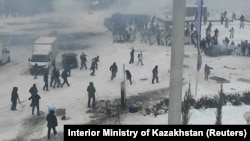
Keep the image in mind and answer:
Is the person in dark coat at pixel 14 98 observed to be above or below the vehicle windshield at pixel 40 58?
below

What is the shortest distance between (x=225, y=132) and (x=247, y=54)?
933 inches

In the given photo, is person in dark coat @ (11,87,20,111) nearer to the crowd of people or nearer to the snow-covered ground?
the crowd of people

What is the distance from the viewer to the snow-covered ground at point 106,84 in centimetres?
1914

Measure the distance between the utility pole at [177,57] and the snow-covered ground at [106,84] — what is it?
28.7ft

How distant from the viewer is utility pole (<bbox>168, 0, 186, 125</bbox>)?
954 cm

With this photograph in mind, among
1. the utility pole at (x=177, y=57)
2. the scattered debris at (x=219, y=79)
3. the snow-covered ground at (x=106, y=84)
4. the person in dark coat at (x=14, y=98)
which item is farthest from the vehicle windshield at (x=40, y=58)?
the utility pole at (x=177, y=57)

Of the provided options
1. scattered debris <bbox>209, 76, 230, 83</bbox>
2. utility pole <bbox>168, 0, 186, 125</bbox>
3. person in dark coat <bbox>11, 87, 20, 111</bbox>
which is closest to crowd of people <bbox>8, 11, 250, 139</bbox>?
person in dark coat <bbox>11, 87, 20, 111</bbox>

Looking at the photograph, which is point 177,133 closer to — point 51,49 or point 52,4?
point 51,49

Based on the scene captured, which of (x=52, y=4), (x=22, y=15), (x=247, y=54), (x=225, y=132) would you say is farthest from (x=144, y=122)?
(x=52, y=4)

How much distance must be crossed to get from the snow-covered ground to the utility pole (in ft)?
28.7

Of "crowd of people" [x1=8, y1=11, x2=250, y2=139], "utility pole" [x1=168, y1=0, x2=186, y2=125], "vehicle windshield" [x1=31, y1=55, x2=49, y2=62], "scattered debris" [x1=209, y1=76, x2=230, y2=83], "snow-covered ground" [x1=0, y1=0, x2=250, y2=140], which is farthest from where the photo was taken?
"vehicle windshield" [x1=31, y1=55, x2=49, y2=62]

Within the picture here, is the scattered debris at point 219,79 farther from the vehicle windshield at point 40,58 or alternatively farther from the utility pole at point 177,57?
the utility pole at point 177,57

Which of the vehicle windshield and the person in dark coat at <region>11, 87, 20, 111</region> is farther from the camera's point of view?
the vehicle windshield

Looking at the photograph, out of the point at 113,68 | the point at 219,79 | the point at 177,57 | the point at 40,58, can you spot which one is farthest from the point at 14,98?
the point at 177,57
